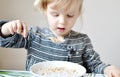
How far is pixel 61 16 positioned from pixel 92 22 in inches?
34.9

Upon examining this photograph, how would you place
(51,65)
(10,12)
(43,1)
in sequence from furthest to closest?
(10,12) < (43,1) < (51,65)

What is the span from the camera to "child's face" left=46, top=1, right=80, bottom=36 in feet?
2.79

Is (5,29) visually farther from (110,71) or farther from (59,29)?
(110,71)

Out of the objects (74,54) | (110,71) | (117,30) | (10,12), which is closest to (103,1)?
(117,30)

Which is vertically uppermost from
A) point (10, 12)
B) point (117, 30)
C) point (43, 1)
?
point (43, 1)

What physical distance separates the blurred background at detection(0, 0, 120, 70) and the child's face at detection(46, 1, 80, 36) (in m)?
0.75

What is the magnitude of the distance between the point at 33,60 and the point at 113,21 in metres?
0.88

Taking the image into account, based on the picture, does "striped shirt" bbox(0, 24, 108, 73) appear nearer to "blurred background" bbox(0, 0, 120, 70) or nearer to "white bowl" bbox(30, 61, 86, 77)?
"white bowl" bbox(30, 61, 86, 77)

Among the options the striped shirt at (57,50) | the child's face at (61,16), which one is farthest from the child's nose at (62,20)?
the striped shirt at (57,50)

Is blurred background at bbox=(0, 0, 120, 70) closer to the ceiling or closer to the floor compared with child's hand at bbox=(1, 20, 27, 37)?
closer to the floor

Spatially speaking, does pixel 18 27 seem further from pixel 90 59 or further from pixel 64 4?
pixel 90 59

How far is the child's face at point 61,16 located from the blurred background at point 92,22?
0.75 meters

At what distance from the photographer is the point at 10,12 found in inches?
64.9

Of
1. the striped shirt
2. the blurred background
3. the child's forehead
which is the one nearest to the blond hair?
the child's forehead
